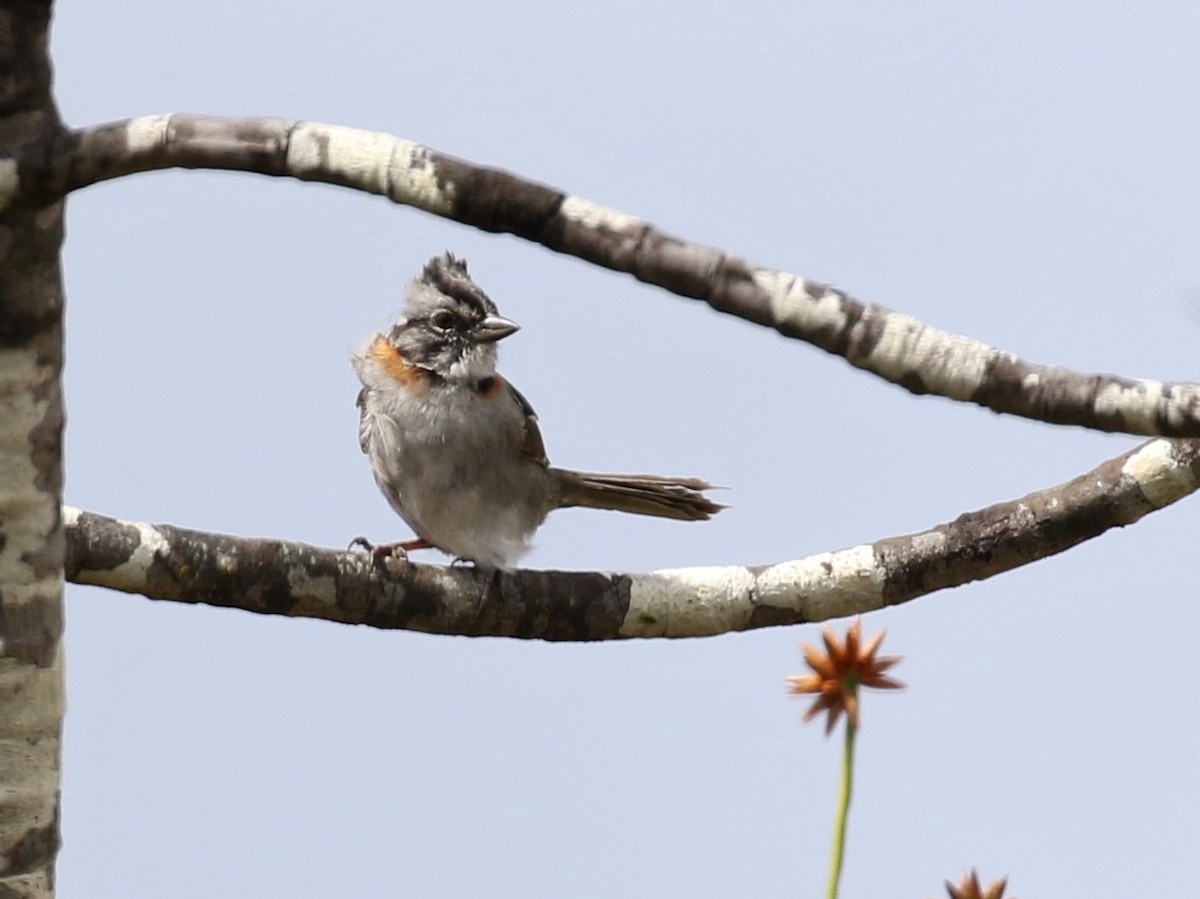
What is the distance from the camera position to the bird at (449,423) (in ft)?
17.9

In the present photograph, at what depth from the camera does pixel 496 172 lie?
263 centimetres

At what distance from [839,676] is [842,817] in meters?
0.18

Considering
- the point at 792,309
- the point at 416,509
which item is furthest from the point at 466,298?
the point at 792,309

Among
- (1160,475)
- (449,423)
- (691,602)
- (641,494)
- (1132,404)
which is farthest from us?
Answer: (641,494)

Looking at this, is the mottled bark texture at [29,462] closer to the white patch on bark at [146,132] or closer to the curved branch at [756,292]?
the white patch on bark at [146,132]

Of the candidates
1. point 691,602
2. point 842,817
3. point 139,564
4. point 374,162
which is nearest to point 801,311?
point 374,162

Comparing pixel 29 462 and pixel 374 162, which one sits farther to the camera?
pixel 29 462

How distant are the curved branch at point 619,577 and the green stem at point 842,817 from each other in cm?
199

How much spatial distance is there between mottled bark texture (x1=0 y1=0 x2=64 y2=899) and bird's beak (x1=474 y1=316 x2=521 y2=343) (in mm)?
2549

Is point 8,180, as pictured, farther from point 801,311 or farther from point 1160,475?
point 1160,475

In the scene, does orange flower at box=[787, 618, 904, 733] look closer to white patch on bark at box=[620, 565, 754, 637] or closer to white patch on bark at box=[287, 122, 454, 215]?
white patch on bark at box=[287, 122, 454, 215]

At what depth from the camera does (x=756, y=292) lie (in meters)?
2.59

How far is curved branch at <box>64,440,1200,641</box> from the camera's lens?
3.93m

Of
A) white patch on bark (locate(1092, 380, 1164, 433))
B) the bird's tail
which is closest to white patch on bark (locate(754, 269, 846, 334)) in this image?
white patch on bark (locate(1092, 380, 1164, 433))
